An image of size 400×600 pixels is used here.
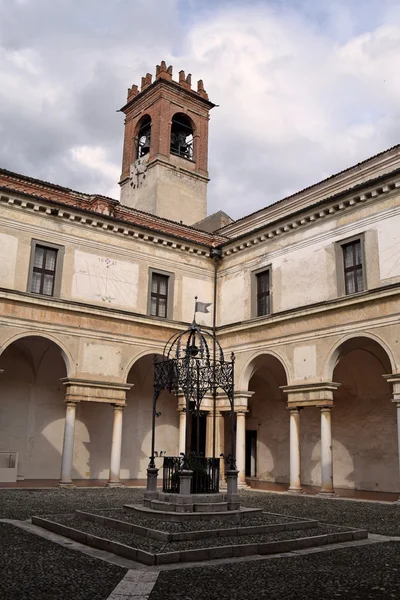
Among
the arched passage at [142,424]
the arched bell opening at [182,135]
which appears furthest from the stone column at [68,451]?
the arched bell opening at [182,135]

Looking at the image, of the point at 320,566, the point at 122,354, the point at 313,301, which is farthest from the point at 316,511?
the point at 122,354

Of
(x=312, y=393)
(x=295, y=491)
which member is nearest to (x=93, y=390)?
(x=312, y=393)

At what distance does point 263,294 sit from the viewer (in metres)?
20.6

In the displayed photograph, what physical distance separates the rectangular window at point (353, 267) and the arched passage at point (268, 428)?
5596 millimetres

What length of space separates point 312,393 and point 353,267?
160 inches

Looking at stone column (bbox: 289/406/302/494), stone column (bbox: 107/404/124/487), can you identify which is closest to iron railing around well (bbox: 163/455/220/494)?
stone column (bbox: 289/406/302/494)

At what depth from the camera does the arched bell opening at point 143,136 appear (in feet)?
109

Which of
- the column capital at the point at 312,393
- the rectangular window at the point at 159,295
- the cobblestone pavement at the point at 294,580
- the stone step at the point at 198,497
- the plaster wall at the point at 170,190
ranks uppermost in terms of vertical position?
the plaster wall at the point at 170,190

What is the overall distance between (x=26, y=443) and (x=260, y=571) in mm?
15453

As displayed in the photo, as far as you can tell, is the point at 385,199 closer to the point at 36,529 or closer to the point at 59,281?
the point at 59,281

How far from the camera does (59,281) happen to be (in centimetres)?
1859

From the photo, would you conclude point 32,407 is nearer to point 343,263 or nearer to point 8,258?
point 8,258

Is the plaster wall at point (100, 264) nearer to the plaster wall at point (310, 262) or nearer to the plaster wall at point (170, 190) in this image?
the plaster wall at point (310, 262)

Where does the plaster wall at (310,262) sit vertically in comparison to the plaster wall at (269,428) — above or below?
above
